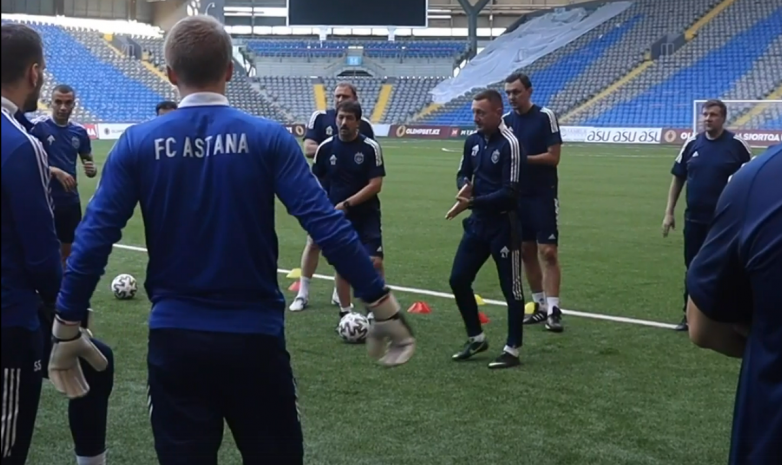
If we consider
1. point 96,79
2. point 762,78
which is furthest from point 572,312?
point 96,79

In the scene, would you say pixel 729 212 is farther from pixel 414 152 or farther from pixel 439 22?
pixel 439 22

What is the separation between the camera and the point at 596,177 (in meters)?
26.1

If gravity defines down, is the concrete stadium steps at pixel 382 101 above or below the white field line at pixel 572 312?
above

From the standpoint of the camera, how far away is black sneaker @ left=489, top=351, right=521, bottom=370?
7484mm

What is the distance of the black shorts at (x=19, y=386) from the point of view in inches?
131

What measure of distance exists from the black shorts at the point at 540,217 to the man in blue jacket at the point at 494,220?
4.48 ft

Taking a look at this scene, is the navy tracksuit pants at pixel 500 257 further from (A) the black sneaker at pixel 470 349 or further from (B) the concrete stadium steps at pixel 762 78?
(B) the concrete stadium steps at pixel 762 78

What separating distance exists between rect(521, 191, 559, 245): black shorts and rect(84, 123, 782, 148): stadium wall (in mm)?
25677

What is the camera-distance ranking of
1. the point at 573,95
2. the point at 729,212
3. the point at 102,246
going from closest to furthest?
the point at 729,212 < the point at 102,246 < the point at 573,95

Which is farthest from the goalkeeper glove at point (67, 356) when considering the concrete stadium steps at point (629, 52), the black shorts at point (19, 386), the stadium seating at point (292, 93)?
the stadium seating at point (292, 93)

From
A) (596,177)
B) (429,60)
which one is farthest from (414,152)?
(429,60)

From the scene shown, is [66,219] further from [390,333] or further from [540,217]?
[390,333]

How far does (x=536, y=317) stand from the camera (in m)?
9.28

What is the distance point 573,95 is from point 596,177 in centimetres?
2482
